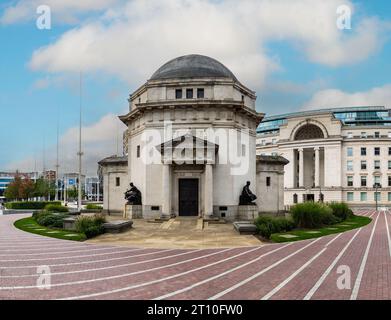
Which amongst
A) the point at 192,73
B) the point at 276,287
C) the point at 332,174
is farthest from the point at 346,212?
the point at 332,174

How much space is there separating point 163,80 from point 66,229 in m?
15.9

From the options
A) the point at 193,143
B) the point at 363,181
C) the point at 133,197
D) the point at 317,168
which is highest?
the point at 193,143

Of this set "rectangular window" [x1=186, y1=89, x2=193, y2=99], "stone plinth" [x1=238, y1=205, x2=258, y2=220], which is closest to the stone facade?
"rectangular window" [x1=186, y1=89, x2=193, y2=99]

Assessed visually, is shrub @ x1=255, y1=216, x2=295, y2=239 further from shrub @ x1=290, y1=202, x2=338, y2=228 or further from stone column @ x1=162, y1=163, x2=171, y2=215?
stone column @ x1=162, y1=163, x2=171, y2=215

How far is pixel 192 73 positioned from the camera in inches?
1403

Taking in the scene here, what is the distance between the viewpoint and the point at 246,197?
3394cm

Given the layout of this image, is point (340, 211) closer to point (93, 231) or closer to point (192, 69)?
point (192, 69)

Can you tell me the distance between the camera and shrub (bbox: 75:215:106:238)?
2391 centimetres

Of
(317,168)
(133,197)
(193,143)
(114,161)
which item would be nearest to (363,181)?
(317,168)

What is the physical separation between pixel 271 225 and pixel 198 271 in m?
12.0

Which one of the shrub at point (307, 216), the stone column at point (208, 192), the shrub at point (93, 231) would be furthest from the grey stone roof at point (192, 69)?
the shrub at point (93, 231)

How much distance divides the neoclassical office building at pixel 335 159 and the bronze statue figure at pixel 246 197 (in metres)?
58.4

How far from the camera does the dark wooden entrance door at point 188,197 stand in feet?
110
